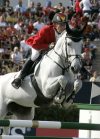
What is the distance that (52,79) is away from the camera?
9.24m

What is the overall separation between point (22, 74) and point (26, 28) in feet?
33.0

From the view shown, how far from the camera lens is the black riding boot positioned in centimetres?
970

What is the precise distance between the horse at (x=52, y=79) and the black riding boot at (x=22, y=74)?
0.08m

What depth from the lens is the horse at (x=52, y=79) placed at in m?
8.96

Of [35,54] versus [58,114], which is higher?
[35,54]

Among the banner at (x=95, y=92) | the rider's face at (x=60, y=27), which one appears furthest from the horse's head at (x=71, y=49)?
the banner at (x=95, y=92)

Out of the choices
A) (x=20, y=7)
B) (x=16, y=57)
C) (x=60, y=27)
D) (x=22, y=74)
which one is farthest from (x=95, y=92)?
(x=20, y=7)

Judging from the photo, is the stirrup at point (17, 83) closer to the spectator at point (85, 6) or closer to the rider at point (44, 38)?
the rider at point (44, 38)

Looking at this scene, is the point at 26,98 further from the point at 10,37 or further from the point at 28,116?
the point at 10,37

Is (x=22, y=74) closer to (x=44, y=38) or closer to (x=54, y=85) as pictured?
(x=44, y=38)

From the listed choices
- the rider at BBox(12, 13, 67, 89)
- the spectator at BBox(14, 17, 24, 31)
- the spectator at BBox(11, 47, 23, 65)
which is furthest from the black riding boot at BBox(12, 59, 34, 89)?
the spectator at BBox(14, 17, 24, 31)

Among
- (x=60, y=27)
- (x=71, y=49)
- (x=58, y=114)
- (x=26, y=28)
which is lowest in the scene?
(x=58, y=114)

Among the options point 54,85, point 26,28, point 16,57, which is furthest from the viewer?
point 26,28

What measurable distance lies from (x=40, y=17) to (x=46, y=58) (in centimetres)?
1166
